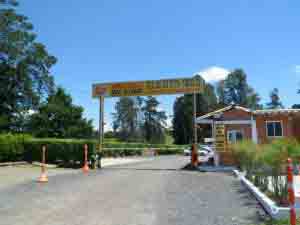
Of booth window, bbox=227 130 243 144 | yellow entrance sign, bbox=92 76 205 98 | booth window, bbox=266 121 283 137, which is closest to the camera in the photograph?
yellow entrance sign, bbox=92 76 205 98

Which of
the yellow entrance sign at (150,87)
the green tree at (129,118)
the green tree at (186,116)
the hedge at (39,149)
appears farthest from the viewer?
the green tree at (129,118)

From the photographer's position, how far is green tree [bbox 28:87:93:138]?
139ft

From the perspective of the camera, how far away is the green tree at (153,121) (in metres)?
86.2

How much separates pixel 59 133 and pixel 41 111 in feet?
12.9

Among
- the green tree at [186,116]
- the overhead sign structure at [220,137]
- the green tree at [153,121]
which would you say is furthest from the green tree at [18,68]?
the green tree at [153,121]

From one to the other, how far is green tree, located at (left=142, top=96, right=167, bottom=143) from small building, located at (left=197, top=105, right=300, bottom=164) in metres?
64.3

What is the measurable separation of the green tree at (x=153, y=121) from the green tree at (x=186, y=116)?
18.0m

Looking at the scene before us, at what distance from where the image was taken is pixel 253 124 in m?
19.9

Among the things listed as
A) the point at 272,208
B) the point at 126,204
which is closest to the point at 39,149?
the point at 126,204

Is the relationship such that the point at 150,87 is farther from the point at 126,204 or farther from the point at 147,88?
the point at 126,204

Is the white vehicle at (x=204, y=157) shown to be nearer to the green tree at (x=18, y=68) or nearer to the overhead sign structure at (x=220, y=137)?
the overhead sign structure at (x=220, y=137)

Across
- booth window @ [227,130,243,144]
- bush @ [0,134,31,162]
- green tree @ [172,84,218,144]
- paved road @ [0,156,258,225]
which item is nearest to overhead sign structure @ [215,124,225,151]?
booth window @ [227,130,243,144]

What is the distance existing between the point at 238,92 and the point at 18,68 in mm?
55472

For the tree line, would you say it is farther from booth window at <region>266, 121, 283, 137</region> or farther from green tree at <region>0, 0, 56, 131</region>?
booth window at <region>266, 121, 283, 137</region>
